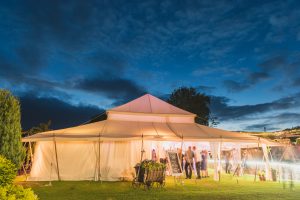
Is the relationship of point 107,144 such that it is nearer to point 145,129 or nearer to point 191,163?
point 145,129

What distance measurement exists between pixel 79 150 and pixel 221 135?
19.5 ft

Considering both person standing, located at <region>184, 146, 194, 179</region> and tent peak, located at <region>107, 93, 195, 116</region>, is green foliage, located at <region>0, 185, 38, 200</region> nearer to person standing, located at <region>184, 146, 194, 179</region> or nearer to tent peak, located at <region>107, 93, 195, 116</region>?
person standing, located at <region>184, 146, 194, 179</region>

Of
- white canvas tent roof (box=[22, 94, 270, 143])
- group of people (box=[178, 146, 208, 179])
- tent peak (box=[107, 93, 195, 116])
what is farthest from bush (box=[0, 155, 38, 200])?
tent peak (box=[107, 93, 195, 116])

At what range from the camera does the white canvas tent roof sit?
44.3ft

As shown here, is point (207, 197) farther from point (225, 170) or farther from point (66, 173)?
point (225, 170)

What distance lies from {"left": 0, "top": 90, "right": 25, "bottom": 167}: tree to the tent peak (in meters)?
5.99

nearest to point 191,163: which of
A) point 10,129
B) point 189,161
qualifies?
point 189,161

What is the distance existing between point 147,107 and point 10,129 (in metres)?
7.87

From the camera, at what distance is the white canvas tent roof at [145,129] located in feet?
44.3

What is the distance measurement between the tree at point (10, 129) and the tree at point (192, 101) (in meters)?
37.5

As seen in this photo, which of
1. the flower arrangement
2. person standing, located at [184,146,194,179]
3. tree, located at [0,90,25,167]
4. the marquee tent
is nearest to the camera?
tree, located at [0,90,25,167]

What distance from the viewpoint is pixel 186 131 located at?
587 inches

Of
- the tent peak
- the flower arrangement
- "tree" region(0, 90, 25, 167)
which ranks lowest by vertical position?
the flower arrangement

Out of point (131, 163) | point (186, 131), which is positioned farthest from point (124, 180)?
point (186, 131)
